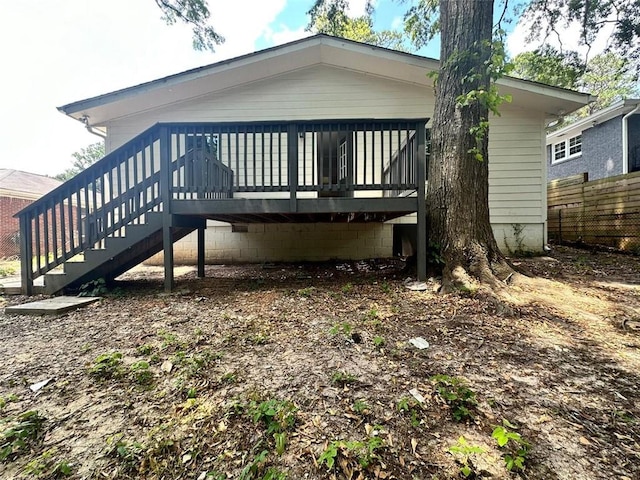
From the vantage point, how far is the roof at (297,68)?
19.7ft

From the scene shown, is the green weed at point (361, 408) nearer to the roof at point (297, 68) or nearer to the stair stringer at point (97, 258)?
the stair stringer at point (97, 258)

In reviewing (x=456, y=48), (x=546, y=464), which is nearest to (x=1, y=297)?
(x=546, y=464)

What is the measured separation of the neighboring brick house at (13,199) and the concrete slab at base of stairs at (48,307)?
1126cm

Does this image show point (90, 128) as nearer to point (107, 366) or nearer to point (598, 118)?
point (107, 366)

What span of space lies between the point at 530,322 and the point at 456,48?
3.47 metres

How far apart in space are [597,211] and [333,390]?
9.26 meters

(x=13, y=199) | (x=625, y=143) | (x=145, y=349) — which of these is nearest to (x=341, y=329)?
(x=145, y=349)

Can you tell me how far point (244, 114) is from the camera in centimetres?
689

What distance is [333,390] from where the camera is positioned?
1643mm


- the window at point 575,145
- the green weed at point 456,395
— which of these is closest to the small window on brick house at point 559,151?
the window at point 575,145

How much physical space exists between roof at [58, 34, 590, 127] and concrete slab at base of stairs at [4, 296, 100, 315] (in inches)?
193

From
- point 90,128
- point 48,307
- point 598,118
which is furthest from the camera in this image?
point 598,118

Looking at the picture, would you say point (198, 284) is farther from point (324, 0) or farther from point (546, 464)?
point (324, 0)

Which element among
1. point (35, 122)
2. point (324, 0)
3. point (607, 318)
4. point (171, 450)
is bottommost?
point (171, 450)
